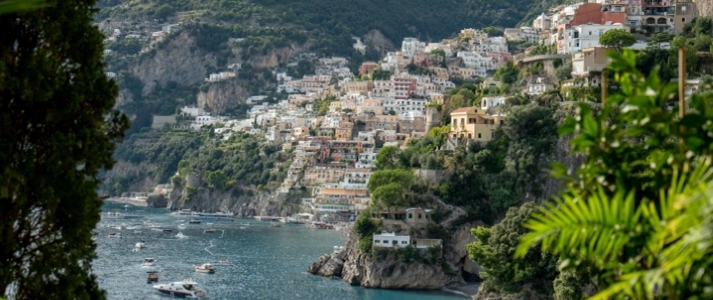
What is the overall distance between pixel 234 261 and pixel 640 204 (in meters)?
53.9

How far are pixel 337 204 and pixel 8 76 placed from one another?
2954 inches

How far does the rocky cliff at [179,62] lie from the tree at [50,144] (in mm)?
135318

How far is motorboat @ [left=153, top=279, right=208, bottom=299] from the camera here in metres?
47.2

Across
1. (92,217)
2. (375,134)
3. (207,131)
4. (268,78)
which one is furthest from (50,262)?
(268,78)

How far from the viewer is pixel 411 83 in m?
102

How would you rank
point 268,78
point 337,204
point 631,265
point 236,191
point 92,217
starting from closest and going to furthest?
point 631,265
point 92,217
point 337,204
point 236,191
point 268,78

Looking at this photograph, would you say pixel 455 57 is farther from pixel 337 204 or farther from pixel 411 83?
pixel 337 204

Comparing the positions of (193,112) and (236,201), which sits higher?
(193,112)

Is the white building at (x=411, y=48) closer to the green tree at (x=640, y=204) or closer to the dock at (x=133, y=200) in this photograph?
the dock at (x=133, y=200)

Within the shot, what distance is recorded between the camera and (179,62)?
5807 inches

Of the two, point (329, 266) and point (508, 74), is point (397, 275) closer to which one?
point (329, 266)

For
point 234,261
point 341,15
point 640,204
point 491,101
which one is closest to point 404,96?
point 491,101

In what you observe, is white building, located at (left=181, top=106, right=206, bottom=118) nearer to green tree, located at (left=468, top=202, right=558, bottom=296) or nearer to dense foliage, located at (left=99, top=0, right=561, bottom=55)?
dense foliage, located at (left=99, top=0, right=561, bottom=55)

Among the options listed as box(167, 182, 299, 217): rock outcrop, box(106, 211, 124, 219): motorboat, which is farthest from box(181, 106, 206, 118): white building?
box(106, 211, 124, 219): motorboat
